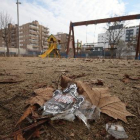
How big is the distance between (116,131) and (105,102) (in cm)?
20

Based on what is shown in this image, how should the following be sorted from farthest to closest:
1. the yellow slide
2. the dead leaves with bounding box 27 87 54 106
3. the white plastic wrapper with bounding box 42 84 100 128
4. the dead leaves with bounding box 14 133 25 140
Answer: the yellow slide → the dead leaves with bounding box 27 87 54 106 → the white plastic wrapper with bounding box 42 84 100 128 → the dead leaves with bounding box 14 133 25 140

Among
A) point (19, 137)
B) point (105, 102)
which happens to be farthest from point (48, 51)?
point (19, 137)

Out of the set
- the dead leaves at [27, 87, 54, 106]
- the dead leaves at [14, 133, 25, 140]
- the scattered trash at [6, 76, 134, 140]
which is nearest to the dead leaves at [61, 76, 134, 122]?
the scattered trash at [6, 76, 134, 140]

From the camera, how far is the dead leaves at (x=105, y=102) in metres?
0.64

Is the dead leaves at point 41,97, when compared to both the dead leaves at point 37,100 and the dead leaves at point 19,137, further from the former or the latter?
the dead leaves at point 19,137

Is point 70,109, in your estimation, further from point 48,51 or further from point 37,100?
point 48,51

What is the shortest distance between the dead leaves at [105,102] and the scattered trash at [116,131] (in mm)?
60

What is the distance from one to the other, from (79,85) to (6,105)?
1.64 ft

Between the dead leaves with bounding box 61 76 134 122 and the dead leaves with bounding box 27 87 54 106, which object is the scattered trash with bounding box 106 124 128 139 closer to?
the dead leaves with bounding box 61 76 134 122

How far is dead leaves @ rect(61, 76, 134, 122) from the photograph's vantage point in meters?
0.64

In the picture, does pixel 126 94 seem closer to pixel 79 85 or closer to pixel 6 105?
pixel 79 85

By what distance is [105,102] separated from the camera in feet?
2.37

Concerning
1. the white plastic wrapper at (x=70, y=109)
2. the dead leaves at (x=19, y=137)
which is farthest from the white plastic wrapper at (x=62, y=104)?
the dead leaves at (x=19, y=137)

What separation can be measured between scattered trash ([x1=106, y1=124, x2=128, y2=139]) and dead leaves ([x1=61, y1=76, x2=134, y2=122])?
0.06 metres
